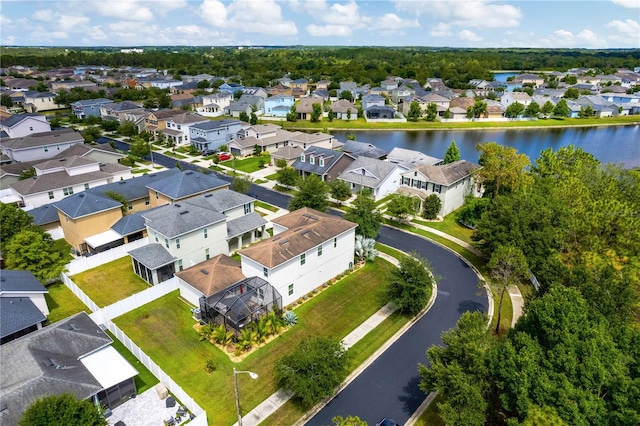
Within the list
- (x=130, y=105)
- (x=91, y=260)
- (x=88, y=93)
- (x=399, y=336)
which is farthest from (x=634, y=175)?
(x=88, y=93)

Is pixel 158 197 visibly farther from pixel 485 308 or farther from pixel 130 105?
pixel 130 105

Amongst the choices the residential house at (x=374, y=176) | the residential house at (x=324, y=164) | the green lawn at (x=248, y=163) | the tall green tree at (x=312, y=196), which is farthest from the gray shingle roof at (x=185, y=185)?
the residential house at (x=374, y=176)

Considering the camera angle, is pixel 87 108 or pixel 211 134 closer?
pixel 211 134

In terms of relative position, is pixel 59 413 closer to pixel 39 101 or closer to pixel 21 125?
pixel 21 125

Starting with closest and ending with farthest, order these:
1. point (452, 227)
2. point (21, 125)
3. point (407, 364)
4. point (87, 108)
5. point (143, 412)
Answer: point (143, 412) < point (407, 364) < point (452, 227) < point (21, 125) < point (87, 108)

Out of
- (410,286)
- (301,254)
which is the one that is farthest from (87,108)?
(410,286)

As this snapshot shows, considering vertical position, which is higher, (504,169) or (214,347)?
(504,169)
